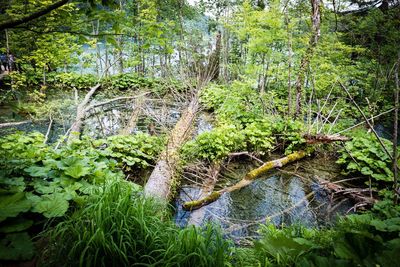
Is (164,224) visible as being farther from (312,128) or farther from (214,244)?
(312,128)

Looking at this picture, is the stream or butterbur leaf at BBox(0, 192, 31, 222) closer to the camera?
butterbur leaf at BBox(0, 192, 31, 222)

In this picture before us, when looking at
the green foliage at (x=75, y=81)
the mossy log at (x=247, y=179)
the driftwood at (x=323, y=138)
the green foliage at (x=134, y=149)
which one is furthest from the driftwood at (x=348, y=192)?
the green foliage at (x=75, y=81)

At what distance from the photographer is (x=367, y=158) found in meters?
5.12

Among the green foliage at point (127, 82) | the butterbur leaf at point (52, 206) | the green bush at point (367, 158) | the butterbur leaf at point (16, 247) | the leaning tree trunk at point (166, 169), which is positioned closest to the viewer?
the butterbur leaf at point (16, 247)

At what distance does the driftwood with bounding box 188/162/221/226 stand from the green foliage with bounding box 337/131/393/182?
112 inches

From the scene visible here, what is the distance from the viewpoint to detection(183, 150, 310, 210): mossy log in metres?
4.00

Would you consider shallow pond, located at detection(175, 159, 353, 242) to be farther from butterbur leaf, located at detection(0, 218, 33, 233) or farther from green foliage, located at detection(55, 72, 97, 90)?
green foliage, located at detection(55, 72, 97, 90)

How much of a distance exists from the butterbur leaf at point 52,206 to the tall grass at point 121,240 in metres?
0.11

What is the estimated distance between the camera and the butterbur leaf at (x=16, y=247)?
154 cm

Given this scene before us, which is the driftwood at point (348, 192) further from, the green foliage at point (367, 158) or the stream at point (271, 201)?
the green foliage at point (367, 158)

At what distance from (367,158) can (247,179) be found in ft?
8.66

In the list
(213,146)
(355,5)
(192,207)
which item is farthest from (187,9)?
(192,207)

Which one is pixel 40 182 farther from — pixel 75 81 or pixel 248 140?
pixel 75 81

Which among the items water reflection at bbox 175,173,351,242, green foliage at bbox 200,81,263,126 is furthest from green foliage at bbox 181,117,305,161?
water reflection at bbox 175,173,351,242
